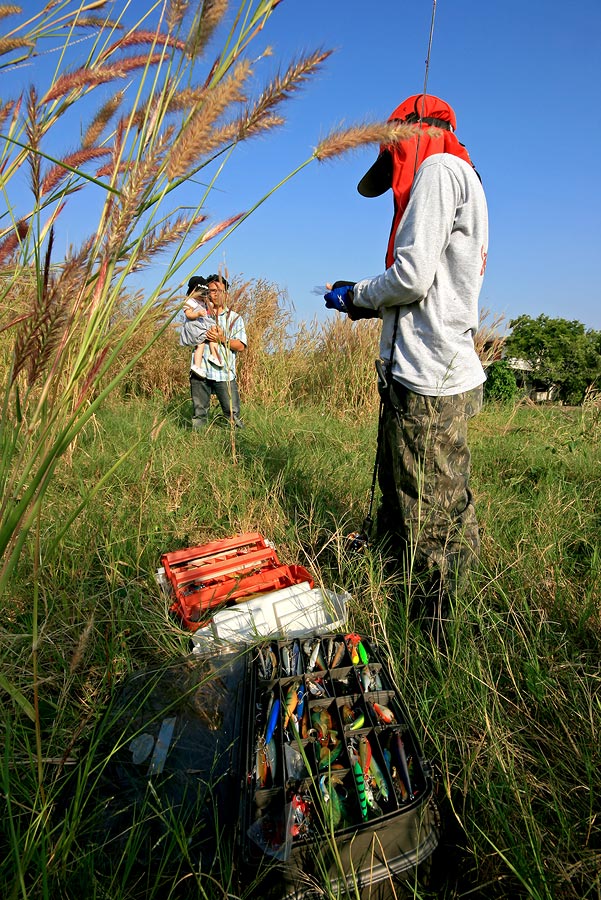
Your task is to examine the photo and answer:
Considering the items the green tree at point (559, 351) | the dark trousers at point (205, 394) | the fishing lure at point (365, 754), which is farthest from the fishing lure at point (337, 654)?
the green tree at point (559, 351)

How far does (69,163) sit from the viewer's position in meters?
1.00

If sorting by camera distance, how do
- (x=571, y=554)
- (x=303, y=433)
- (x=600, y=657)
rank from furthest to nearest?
(x=303, y=433), (x=571, y=554), (x=600, y=657)

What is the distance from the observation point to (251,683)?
4.44ft

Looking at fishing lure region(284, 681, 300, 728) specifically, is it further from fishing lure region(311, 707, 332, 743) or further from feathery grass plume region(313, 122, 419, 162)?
feathery grass plume region(313, 122, 419, 162)

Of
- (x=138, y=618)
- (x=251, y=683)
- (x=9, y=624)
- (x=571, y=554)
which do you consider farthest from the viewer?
(x=571, y=554)

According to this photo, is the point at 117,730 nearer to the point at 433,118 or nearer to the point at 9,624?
the point at 9,624

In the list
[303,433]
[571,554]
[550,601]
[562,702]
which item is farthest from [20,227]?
[303,433]

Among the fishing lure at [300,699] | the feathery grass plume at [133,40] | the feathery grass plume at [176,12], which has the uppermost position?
the feathery grass plume at [133,40]

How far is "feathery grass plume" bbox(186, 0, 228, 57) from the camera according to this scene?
72 centimetres

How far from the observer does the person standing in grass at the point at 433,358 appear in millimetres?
1822

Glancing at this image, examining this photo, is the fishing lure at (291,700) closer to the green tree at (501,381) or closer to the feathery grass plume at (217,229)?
the feathery grass plume at (217,229)

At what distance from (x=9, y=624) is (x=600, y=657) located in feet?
6.54

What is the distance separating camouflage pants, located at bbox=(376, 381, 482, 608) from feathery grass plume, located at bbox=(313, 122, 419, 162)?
102cm

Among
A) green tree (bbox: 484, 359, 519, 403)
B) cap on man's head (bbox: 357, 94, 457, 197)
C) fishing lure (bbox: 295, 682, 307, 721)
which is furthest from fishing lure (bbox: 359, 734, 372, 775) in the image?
green tree (bbox: 484, 359, 519, 403)
